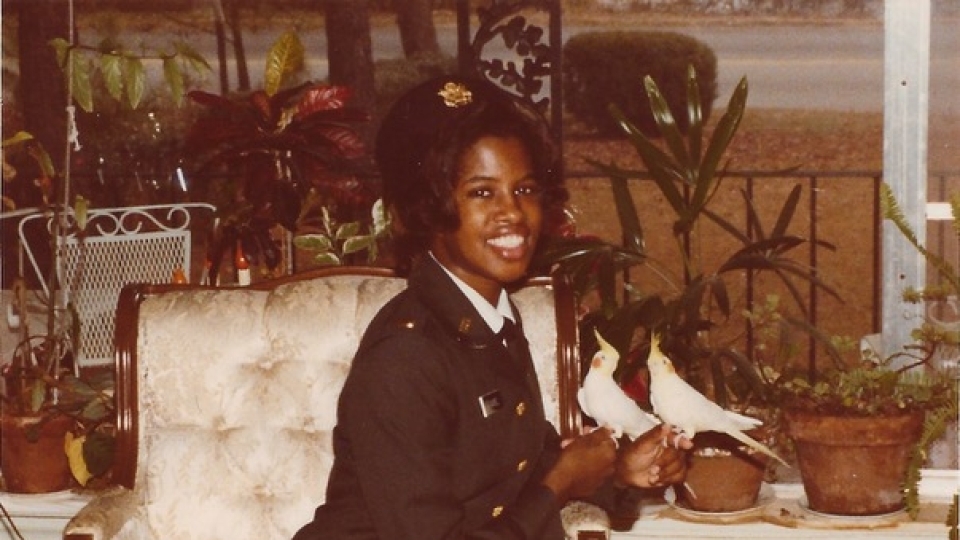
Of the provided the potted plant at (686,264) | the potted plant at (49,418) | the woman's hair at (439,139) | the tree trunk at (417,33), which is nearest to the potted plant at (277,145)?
the potted plant at (49,418)

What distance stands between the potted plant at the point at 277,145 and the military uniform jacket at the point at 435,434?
1.38m

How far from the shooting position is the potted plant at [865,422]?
2959mm

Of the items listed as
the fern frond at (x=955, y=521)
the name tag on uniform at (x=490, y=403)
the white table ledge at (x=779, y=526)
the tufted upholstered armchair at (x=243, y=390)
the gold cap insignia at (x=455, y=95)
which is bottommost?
the white table ledge at (x=779, y=526)

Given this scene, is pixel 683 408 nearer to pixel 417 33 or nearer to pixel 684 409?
pixel 684 409

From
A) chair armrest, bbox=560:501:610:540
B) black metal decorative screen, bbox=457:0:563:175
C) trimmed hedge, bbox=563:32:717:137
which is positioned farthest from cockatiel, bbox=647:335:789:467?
trimmed hedge, bbox=563:32:717:137

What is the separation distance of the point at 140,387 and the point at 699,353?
1.17m

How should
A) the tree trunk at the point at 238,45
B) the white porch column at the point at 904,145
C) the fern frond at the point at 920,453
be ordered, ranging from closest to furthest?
the fern frond at the point at 920,453
the white porch column at the point at 904,145
the tree trunk at the point at 238,45

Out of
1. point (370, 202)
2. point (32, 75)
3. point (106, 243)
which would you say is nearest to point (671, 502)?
point (370, 202)

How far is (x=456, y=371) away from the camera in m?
1.86

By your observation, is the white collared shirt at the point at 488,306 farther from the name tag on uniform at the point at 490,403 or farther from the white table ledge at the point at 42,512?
the white table ledge at the point at 42,512

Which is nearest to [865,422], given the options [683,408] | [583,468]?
[683,408]

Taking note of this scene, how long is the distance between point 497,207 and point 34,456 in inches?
72.3

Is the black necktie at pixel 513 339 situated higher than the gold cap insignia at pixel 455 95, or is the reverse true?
the gold cap insignia at pixel 455 95

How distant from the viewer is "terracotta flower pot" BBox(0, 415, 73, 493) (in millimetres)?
3203
